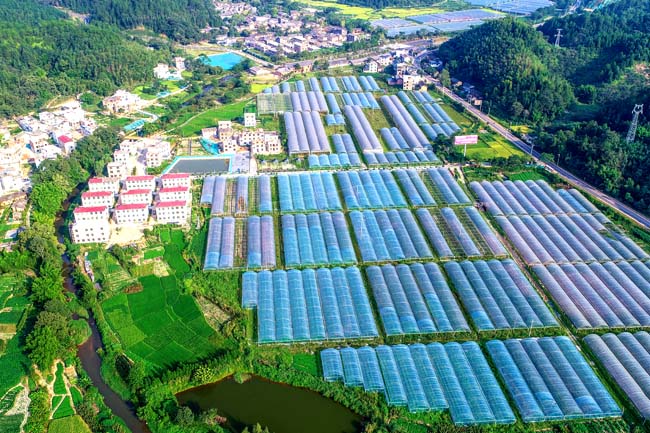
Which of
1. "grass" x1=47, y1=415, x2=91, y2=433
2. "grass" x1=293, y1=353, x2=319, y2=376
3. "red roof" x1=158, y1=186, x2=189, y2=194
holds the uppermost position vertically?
"red roof" x1=158, y1=186, x2=189, y2=194

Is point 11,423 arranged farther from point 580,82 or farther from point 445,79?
point 580,82

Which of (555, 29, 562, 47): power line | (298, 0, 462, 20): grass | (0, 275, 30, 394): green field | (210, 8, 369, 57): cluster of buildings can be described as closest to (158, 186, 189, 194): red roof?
(0, 275, 30, 394): green field

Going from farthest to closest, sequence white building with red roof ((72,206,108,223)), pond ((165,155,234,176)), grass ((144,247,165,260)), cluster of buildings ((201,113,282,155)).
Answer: cluster of buildings ((201,113,282,155)) → pond ((165,155,234,176)) → white building with red roof ((72,206,108,223)) → grass ((144,247,165,260))

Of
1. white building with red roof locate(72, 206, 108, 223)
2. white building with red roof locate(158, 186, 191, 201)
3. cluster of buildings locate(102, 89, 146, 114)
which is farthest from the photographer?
cluster of buildings locate(102, 89, 146, 114)

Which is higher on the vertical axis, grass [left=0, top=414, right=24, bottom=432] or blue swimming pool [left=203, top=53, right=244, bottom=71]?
blue swimming pool [left=203, top=53, right=244, bottom=71]

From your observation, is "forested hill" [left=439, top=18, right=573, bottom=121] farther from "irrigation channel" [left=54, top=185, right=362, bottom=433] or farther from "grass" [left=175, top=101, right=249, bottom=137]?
"irrigation channel" [left=54, top=185, right=362, bottom=433]

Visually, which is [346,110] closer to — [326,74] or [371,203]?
[326,74]

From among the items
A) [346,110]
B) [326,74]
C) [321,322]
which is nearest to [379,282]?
[321,322]
